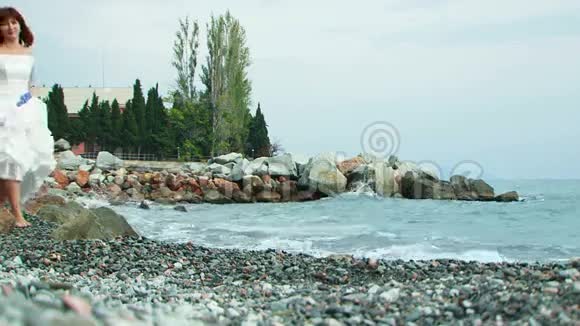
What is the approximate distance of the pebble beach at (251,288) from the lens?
2.50m

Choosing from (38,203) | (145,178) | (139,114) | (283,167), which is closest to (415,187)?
(283,167)

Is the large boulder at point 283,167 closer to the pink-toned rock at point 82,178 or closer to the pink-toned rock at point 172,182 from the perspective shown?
the pink-toned rock at point 172,182

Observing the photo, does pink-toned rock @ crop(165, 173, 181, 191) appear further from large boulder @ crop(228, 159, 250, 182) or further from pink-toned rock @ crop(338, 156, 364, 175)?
pink-toned rock @ crop(338, 156, 364, 175)

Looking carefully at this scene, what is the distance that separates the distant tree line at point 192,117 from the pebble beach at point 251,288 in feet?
89.4

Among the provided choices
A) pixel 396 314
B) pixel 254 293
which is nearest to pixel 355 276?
pixel 254 293

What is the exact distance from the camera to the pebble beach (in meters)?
2.50

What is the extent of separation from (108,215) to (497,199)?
2000 centimetres

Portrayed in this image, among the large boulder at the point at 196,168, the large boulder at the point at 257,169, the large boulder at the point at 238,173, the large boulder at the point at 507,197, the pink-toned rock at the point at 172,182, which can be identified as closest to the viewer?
the pink-toned rock at the point at 172,182

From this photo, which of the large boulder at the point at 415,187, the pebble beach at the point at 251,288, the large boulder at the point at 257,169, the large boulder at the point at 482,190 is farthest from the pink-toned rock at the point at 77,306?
the large boulder at the point at 482,190

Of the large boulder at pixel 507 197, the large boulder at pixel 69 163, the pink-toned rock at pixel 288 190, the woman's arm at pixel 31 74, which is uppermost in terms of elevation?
the woman's arm at pixel 31 74

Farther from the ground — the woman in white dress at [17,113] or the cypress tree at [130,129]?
the cypress tree at [130,129]

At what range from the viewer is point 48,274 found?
477cm

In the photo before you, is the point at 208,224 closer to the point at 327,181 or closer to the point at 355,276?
the point at 355,276

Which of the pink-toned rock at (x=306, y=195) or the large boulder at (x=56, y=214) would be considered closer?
the large boulder at (x=56, y=214)
